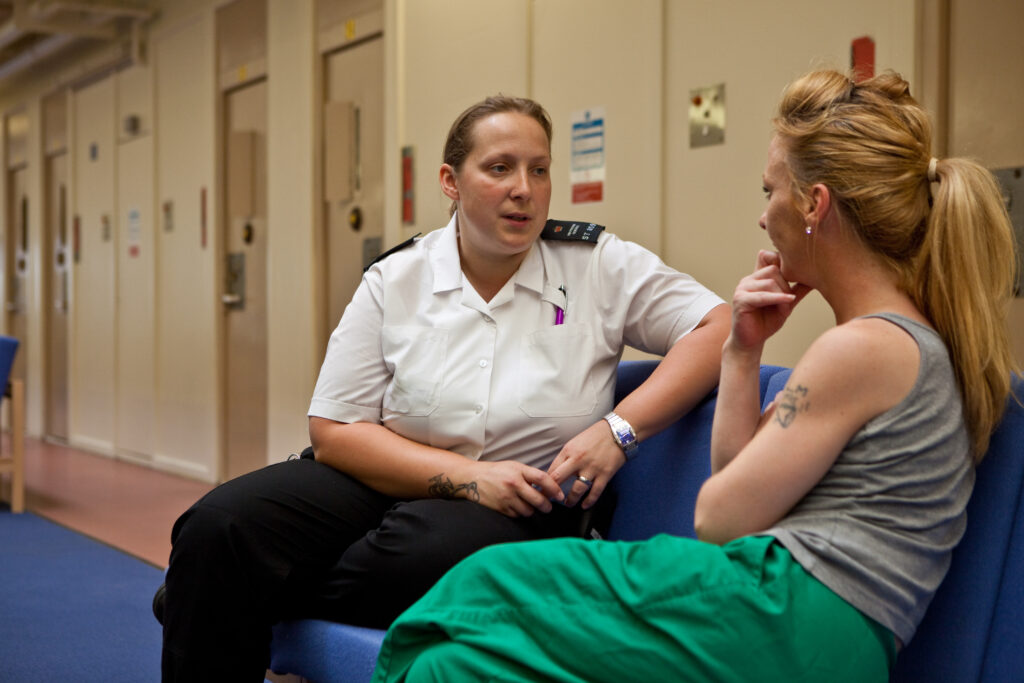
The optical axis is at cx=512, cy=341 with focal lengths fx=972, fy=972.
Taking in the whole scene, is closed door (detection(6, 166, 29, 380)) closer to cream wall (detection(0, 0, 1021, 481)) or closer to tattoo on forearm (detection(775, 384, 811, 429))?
cream wall (detection(0, 0, 1021, 481))

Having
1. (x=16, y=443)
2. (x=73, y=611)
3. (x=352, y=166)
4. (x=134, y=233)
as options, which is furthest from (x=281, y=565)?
(x=134, y=233)

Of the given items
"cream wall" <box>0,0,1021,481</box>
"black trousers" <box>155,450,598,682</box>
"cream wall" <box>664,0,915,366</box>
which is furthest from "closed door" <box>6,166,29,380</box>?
"black trousers" <box>155,450,598,682</box>

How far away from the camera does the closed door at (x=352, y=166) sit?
4.55m

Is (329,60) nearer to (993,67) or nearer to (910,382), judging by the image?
(993,67)

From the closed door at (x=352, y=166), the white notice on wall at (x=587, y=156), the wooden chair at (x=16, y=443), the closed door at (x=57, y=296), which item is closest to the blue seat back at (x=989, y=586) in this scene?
the white notice on wall at (x=587, y=156)

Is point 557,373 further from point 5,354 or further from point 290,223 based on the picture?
point 5,354

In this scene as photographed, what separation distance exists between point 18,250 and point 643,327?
833 cm

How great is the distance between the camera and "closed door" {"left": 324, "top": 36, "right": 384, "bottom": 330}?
455cm

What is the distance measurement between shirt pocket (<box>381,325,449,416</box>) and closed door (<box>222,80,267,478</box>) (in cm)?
363

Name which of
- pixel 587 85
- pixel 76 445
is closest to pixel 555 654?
pixel 587 85

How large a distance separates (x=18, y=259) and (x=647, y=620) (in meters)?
8.97

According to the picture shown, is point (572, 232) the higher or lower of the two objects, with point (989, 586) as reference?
higher

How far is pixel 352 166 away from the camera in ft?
15.5

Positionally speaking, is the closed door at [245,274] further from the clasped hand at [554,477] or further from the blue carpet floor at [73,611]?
the clasped hand at [554,477]
